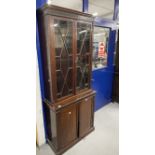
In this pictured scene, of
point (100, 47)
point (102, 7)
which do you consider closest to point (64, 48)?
point (100, 47)

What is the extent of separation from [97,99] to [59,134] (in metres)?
1.55

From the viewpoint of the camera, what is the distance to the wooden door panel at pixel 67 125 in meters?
1.98

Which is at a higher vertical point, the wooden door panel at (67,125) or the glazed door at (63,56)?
the glazed door at (63,56)

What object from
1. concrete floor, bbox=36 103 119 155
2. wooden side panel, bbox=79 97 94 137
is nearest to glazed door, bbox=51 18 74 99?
wooden side panel, bbox=79 97 94 137

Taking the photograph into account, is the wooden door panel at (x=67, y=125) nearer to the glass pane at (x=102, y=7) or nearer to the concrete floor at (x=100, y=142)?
the concrete floor at (x=100, y=142)

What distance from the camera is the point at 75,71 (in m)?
2.13

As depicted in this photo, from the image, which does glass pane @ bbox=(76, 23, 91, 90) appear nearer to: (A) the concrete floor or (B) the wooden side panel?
(B) the wooden side panel

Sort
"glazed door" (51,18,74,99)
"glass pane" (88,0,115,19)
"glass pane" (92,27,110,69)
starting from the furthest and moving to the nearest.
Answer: "glass pane" (88,0,115,19)
"glass pane" (92,27,110,69)
"glazed door" (51,18,74,99)

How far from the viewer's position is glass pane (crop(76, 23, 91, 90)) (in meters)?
2.17

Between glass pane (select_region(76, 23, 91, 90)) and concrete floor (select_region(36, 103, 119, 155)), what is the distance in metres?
0.96

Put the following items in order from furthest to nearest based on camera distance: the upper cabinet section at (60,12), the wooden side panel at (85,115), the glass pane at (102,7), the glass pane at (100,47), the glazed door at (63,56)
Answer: the glass pane at (102,7)
the glass pane at (100,47)
the wooden side panel at (85,115)
the glazed door at (63,56)
the upper cabinet section at (60,12)

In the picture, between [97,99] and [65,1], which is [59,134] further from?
[65,1]

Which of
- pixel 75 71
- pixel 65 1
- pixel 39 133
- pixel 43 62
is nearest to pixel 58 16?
pixel 43 62

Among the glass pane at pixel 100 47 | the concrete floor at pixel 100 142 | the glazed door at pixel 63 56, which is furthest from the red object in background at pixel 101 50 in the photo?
the concrete floor at pixel 100 142
